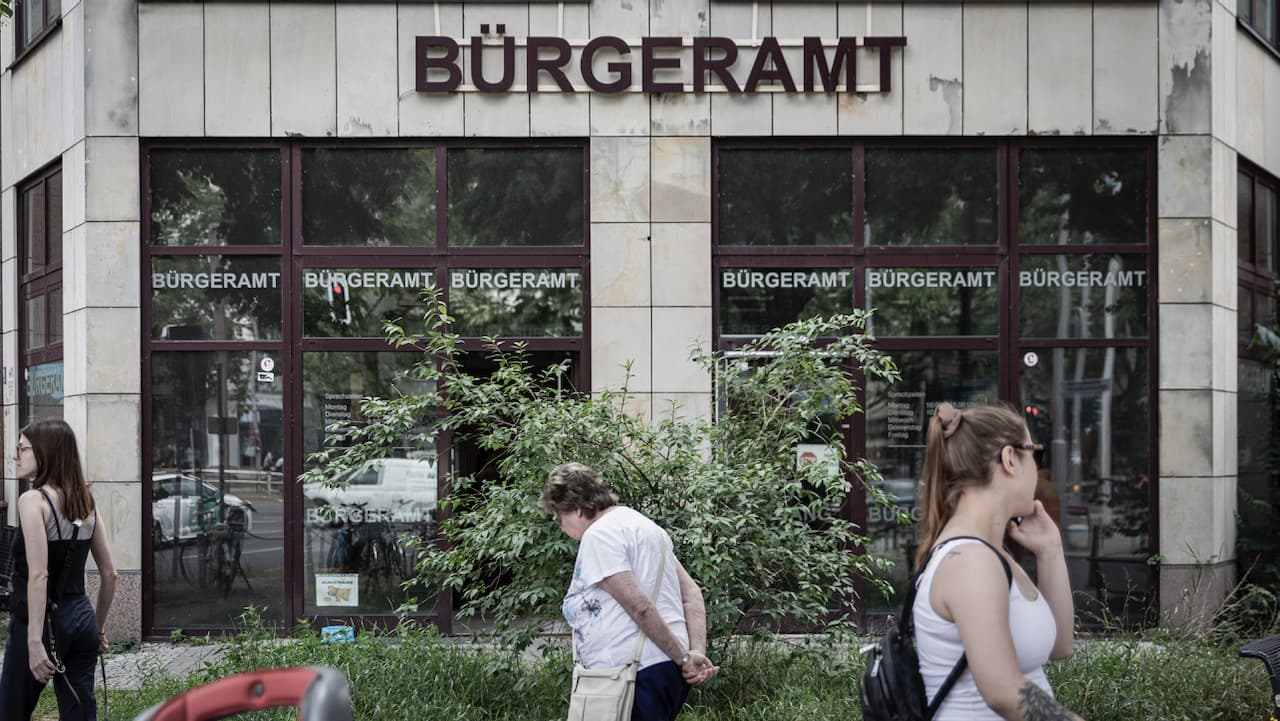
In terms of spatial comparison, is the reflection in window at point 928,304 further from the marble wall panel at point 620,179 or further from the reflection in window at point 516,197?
the reflection in window at point 516,197

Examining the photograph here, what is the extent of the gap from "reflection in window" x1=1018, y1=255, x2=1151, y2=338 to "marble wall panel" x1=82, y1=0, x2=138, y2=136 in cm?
813

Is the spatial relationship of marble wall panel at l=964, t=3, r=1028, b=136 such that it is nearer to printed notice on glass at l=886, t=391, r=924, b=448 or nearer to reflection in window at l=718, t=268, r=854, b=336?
reflection in window at l=718, t=268, r=854, b=336

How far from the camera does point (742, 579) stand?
23.9 ft

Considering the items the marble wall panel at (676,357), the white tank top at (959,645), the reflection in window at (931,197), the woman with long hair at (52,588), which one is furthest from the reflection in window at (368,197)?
the white tank top at (959,645)

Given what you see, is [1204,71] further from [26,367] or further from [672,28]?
[26,367]

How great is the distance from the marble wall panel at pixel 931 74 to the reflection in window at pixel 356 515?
16.6 feet

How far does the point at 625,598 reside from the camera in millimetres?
4590

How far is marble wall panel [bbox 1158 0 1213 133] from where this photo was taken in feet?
36.4

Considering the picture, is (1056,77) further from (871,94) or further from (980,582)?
(980,582)

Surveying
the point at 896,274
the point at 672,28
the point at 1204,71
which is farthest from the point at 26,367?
the point at 1204,71

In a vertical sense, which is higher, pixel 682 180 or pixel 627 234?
pixel 682 180

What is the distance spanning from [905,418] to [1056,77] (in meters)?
3.35

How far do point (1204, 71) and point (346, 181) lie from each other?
7777 millimetres

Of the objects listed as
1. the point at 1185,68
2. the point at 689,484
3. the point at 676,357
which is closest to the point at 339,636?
the point at 689,484
